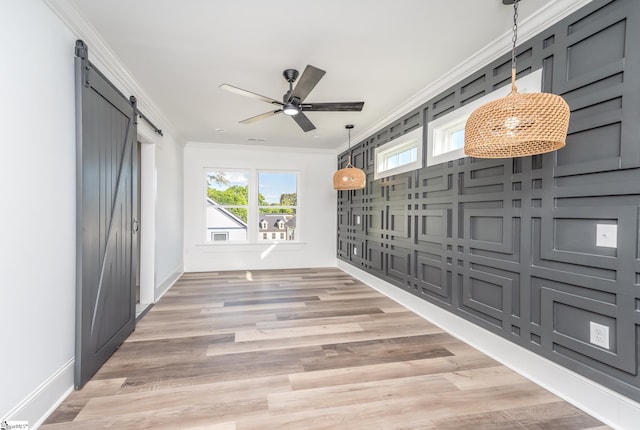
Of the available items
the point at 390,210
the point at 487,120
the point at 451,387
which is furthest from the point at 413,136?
the point at 451,387

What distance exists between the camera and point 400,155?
4.14 metres

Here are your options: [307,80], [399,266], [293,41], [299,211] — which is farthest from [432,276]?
[299,211]

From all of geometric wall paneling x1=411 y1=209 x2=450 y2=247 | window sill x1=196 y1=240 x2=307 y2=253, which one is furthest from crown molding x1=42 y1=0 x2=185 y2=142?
geometric wall paneling x1=411 y1=209 x2=450 y2=247

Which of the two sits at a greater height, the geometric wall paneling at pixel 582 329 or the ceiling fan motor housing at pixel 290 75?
the ceiling fan motor housing at pixel 290 75

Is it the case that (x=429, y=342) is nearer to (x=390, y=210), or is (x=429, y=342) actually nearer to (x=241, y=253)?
Result: (x=390, y=210)

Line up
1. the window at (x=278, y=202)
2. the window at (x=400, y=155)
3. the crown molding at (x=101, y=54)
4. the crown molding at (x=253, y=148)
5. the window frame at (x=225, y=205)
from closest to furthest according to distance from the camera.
→ the crown molding at (x=101, y=54)
the window at (x=400, y=155)
the crown molding at (x=253, y=148)
the window frame at (x=225, y=205)
the window at (x=278, y=202)

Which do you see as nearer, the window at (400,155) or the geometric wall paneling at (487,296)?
the geometric wall paneling at (487,296)

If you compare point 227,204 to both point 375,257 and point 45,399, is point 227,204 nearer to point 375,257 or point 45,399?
point 375,257

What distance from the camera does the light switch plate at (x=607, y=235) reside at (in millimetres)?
1619

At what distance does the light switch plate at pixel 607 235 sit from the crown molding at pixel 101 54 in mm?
3601

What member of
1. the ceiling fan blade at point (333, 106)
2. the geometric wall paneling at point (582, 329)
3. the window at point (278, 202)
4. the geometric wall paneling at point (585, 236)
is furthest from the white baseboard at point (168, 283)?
the geometric wall paneling at point (585, 236)

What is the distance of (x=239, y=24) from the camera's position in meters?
2.13

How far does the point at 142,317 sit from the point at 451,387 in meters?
3.22

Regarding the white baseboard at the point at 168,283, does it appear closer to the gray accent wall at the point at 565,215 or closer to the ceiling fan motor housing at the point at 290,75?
the ceiling fan motor housing at the point at 290,75
